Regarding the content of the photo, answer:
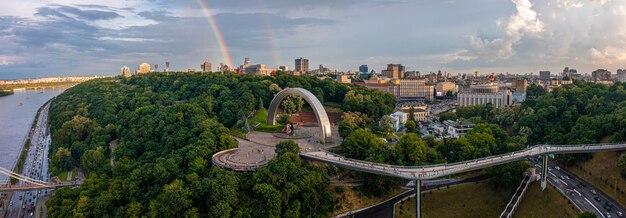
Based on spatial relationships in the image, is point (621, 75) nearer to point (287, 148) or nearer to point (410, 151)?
point (410, 151)

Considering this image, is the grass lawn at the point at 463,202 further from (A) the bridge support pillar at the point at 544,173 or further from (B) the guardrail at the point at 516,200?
(A) the bridge support pillar at the point at 544,173

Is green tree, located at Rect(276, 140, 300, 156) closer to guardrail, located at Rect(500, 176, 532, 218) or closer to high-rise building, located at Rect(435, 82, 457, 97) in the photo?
guardrail, located at Rect(500, 176, 532, 218)

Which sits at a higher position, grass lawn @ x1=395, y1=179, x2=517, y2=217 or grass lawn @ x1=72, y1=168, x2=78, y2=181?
grass lawn @ x1=395, y1=179, x2=517, y2=217

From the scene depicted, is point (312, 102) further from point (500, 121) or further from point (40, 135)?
point (40, 135)

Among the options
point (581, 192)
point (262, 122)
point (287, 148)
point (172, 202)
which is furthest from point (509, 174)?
point (262, 122)

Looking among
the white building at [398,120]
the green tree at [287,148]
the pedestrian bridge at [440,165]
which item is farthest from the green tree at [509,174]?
the white building at [398,120]

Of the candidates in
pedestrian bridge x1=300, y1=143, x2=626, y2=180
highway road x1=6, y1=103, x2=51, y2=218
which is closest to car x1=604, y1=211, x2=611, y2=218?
pedestrian bridge x1=300, y1=143, x2=626, y2=180

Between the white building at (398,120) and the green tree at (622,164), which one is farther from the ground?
the white building at (398,120)
